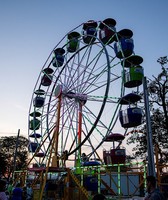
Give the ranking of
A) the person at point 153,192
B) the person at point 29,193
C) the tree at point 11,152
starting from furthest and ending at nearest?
the tree at point 11,152 → the person at point 29,193 → the person at point 153,192

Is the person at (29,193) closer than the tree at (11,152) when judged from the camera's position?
Yes

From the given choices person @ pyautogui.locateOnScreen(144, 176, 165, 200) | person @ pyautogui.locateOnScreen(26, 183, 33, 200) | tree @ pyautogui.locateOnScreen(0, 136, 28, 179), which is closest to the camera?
person @ pyautogui.locateOnScreen(144, 176, 165, 200)

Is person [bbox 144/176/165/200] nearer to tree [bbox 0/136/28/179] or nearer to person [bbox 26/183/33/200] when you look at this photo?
person [bbox 26/183/33/200]

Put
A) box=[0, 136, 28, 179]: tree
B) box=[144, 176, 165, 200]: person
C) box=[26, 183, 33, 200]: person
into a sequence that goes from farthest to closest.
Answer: box=[0, 136, 28, 179]: tree, box=[26, 183, 33, 200]: person, box=[144, 176, 165, 200]: person

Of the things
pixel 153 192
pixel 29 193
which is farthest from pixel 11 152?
pixel 153 192

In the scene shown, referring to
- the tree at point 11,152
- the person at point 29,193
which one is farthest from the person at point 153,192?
the tree at point 11,152

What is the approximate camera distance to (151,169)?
6.25 meters

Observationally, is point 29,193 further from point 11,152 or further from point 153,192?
point 11,152

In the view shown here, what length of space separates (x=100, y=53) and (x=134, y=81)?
9.88 feet

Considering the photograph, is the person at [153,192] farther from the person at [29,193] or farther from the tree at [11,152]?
the tree at [11,152]

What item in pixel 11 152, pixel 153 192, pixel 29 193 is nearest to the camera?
pixel 153 192

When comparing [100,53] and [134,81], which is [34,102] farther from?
[134,81]

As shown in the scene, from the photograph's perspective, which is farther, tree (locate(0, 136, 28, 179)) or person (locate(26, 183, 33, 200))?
tree (locate(0, 136, 28, 179))

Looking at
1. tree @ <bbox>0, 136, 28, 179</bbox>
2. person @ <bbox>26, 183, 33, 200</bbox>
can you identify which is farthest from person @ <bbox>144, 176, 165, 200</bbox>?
tree @ <bbox>0, 136, 28, 179</bbox>
